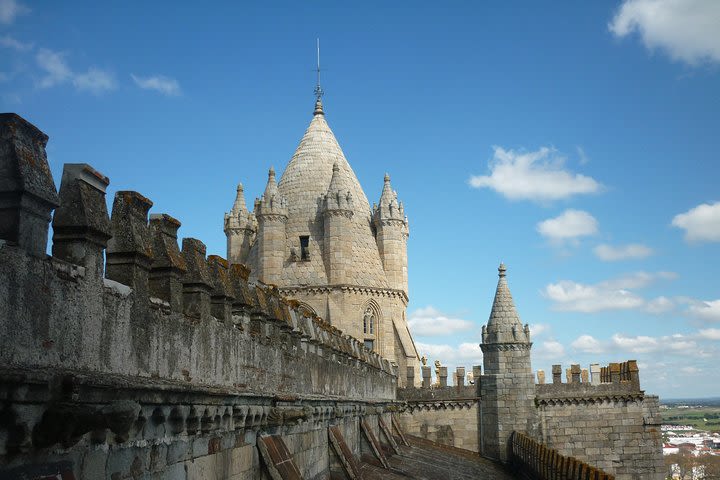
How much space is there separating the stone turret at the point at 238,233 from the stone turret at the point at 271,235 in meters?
3.51

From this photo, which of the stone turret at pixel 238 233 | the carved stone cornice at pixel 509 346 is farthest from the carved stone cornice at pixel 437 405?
the stone turret at pixel 238 233

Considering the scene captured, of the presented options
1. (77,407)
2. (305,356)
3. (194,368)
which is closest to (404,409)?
A: (305,356)

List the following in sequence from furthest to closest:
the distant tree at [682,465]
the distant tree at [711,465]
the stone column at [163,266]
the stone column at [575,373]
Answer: the distant tree at [682,465] → the distant tree at [711,465] → the stone column at [575,373] → the stone column at [163,266]

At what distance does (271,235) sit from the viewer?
40.9m

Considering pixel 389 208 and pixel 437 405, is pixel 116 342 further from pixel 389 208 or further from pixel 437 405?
pixel 389 208

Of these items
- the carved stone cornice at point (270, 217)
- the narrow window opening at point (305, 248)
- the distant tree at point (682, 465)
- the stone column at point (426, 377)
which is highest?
the carved stone cornice at point (270, 217)

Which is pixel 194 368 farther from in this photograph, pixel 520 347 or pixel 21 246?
pixel 520 347

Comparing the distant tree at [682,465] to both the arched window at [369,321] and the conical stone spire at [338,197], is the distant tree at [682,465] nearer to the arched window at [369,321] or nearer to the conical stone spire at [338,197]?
the arched window at [369,321]

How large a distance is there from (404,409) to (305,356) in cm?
2350

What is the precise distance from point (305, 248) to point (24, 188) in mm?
36949

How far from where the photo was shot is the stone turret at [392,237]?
43.2m

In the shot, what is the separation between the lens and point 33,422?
4.45 metres

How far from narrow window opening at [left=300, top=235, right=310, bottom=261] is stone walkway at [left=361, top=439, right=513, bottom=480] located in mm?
12388

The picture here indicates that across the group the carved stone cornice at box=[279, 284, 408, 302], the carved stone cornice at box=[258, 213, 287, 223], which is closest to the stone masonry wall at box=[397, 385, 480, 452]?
the carved stone cornice at box=[279, 284, 408, 302]
